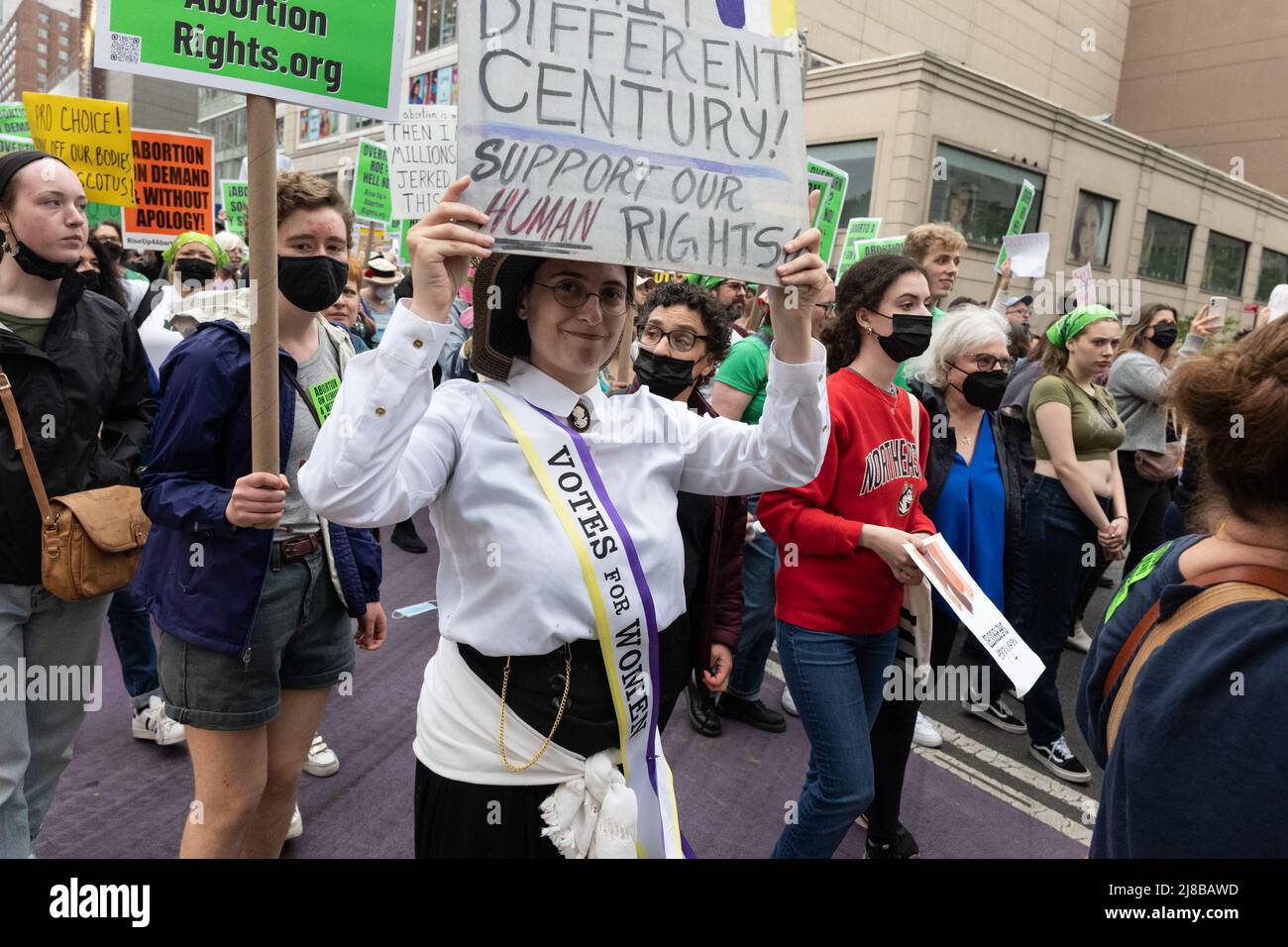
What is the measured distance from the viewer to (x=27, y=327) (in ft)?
8.46

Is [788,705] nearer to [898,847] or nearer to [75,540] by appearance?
[898,847]

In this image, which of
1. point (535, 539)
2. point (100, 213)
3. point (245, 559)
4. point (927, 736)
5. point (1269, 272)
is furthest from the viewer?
point (1269, 272)

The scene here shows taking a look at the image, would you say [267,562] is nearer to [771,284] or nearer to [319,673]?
[319,673]

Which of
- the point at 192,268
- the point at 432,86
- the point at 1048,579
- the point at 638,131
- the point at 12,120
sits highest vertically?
the point at 432,86

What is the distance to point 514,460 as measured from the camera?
5.50ft

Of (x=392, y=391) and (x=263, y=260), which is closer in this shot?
(x=392, y=391)

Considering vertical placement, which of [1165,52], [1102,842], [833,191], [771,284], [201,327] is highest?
[1165,52]

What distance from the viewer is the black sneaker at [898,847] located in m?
3.29

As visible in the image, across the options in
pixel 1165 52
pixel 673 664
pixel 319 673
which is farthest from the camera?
pixel 1165 52

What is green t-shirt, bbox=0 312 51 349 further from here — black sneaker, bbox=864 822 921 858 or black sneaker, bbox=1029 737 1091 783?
black sneaker, bbox=1029 737 1091 783

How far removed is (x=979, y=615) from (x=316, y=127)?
43.2m

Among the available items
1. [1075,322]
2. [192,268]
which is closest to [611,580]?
[1075,322]
